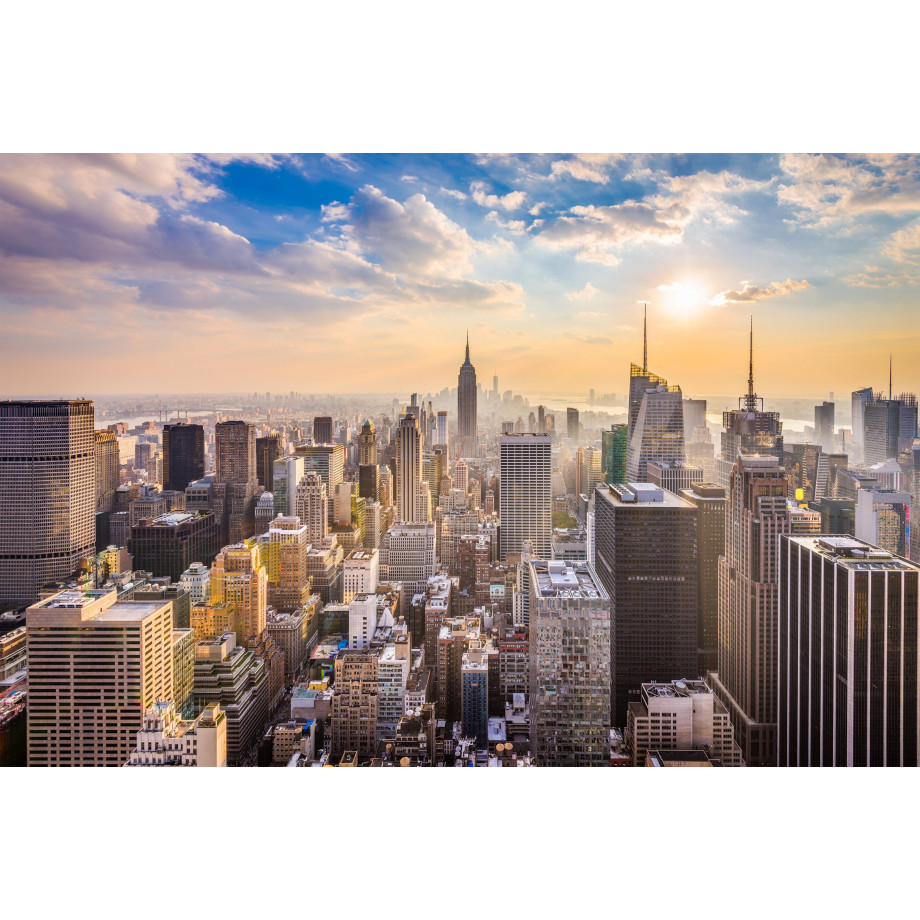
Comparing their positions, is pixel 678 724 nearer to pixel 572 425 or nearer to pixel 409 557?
pixel 572 425

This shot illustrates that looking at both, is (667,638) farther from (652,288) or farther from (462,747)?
(652,288)

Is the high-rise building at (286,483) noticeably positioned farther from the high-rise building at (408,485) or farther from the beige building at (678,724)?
the beige building at (678,724)

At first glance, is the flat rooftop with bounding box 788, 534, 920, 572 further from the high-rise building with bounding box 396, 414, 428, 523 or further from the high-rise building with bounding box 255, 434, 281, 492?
the high-rise building with bounding box 255, 434, 281, 492

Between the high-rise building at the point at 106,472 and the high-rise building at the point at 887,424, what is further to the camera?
the high-rise building at the point at 106,472

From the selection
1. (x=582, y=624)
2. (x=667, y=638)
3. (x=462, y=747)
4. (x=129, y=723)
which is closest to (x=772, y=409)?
(x=667, y=638)

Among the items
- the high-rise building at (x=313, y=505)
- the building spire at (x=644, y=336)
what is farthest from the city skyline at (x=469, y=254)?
the high-rise building at (x=313, y=505)

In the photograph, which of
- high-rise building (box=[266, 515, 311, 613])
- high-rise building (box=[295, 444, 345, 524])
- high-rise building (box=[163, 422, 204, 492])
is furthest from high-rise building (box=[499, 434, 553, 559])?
high-rise building (box=[163, 422, 204, 492])

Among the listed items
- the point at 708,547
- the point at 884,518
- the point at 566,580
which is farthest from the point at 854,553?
the point at 566,580
